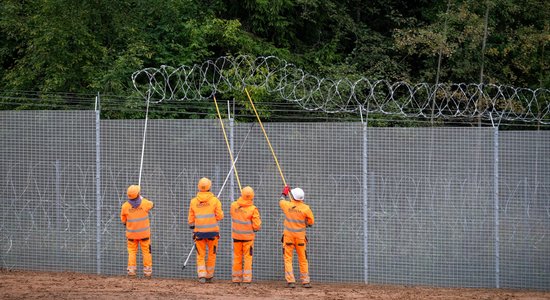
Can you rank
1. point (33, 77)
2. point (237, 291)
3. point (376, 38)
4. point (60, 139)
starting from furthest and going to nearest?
1. point (376, 38)
2. point (33, 77)
3. point (60, 139)
4. point (237, 291)

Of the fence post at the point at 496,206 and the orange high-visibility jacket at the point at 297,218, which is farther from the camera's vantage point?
the fence post at the point at 496,206

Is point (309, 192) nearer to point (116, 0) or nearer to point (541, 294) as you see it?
point (541, 294)

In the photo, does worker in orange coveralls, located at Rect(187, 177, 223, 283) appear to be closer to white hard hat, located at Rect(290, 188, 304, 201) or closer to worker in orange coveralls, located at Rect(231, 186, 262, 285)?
worker in orange coveralls, located at Rect(231, 186, 262, 285)

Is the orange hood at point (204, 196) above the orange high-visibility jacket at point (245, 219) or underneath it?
above

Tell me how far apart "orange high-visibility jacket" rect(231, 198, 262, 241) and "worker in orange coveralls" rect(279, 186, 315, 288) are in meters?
0.42

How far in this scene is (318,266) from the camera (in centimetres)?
1255

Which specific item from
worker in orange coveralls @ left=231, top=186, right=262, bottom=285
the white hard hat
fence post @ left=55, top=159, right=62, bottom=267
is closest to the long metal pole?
the white hard hat

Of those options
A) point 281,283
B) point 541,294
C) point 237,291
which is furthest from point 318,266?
point 541,294

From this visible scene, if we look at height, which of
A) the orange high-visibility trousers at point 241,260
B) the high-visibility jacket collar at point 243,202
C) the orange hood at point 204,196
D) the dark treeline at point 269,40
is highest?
the dark treeline at point 269,40

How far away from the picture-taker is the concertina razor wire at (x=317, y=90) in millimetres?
12367

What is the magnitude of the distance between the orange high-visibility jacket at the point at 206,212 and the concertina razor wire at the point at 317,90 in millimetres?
1668

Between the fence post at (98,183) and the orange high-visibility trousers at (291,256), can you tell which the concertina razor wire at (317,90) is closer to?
the fence post at (98,183)

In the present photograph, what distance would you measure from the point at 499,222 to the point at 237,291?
13.2ft

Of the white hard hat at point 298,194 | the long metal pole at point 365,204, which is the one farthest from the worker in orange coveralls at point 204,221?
the long metal pole at point 365,204
